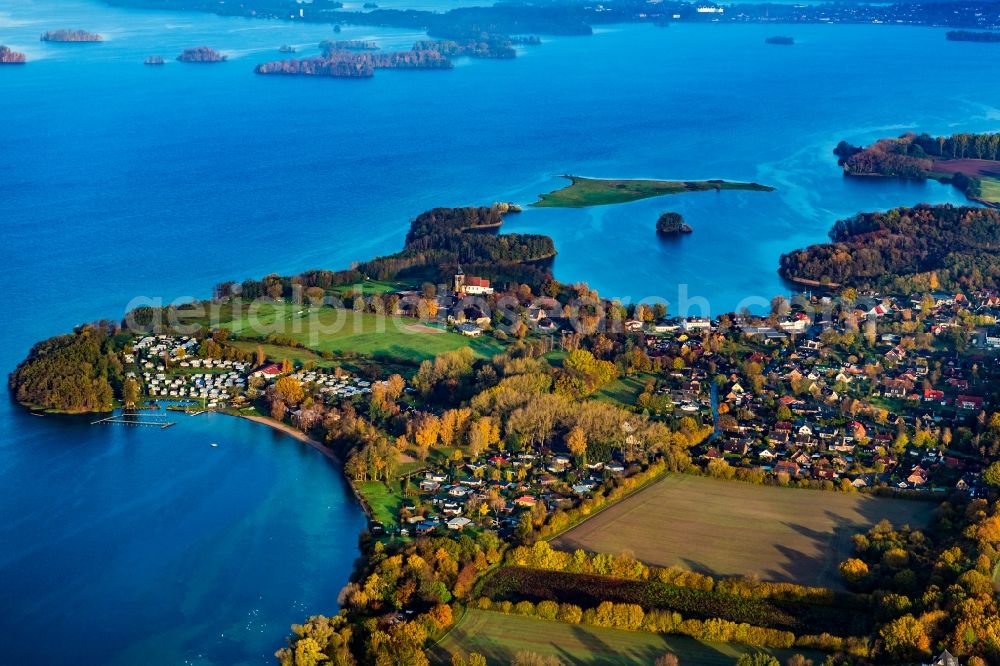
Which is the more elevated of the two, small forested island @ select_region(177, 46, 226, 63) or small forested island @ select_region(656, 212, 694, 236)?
small forested island @ select_region(177, 46, 226, 63)

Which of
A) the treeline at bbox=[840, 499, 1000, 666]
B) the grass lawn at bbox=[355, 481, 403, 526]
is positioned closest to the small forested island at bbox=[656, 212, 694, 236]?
the grass lawn at bbox=[355, 481, 403, 526]

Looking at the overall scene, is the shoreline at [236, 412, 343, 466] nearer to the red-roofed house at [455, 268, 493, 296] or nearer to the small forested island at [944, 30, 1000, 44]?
the red-roofed house at [455, 268, 493, 296]

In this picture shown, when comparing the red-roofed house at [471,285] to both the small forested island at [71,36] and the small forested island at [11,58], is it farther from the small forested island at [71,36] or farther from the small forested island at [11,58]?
the small forested island at [71,36]

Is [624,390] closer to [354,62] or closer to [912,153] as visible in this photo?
[912,153]

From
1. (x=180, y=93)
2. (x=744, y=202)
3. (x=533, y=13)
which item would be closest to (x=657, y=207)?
(x=744, y=202)

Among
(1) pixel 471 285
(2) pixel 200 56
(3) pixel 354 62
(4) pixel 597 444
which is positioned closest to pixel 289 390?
(4) pixel 597 444

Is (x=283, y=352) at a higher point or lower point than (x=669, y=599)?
higher
